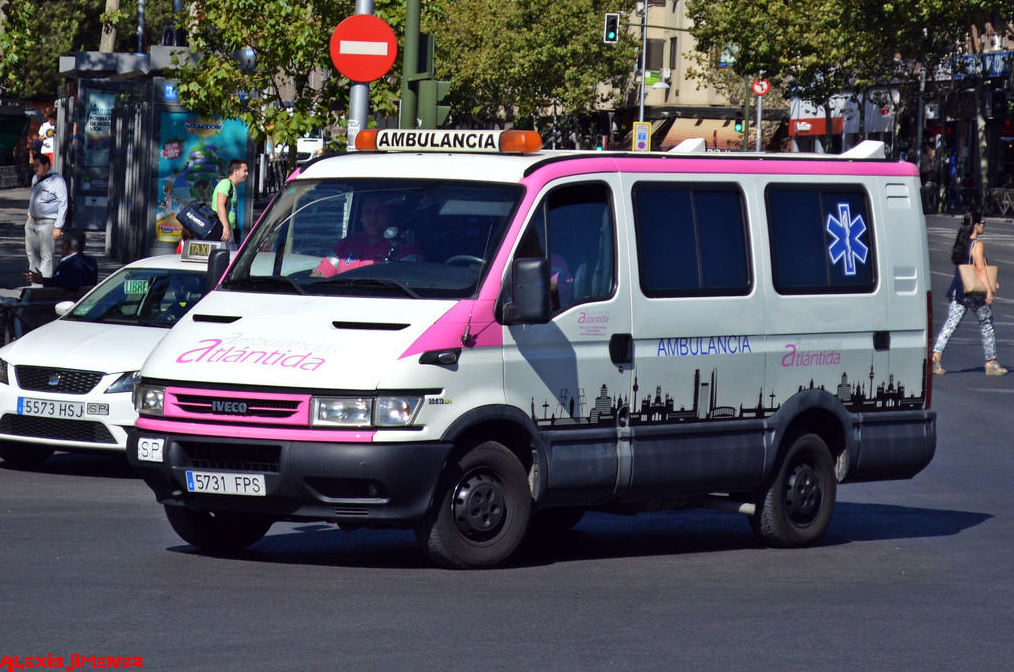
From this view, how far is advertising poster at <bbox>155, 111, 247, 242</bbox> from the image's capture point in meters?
26.4

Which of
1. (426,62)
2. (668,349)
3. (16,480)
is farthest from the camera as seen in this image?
(426,62)

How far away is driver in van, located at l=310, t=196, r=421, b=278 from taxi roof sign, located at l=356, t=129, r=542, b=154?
52cm

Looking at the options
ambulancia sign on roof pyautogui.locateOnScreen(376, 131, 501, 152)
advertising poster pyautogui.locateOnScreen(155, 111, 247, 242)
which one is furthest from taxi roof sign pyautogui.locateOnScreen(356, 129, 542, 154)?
advertising poster pyautogui.locateOnScreen(155, 111, 247, 242)

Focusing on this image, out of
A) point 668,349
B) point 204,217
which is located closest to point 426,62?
point 204,217

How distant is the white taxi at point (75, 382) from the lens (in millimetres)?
12312

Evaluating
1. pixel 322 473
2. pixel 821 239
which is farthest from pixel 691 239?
pixel 322 473

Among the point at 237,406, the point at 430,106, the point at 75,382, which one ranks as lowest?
the point at 75,382

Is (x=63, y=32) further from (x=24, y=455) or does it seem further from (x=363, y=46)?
(x=24, y=455)

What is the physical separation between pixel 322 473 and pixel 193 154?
18759 mm

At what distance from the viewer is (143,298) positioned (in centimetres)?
1380

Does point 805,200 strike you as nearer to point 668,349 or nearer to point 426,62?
point 668,349

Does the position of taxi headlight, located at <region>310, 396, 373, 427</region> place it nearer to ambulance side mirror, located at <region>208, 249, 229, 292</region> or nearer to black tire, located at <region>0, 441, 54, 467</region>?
ambulance side mirror, located at <region>208, 249, 229, 292</region>

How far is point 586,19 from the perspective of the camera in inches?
3580

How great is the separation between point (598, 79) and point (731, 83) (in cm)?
631
